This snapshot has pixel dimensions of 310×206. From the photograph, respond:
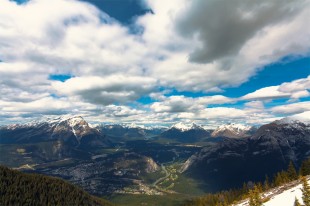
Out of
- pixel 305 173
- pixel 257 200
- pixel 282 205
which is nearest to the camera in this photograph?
pixel 257 200

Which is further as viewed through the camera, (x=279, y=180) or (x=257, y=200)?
(x=279, y=180)

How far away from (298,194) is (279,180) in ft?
271

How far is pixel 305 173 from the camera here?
16412 centimetres

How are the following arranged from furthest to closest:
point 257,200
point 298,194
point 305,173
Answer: point 305,173 < point 298,194 < point 257,200

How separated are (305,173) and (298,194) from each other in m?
77.4

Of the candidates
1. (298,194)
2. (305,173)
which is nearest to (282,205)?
(298,194)

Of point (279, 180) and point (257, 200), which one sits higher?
point (257, 200)

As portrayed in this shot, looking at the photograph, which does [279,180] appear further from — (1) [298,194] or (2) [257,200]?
(2) [257,200]

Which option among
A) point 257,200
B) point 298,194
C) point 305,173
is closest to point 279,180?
point 305,173

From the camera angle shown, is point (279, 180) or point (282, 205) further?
point (279, 180)

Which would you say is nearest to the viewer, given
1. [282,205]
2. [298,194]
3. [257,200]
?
[257,200]

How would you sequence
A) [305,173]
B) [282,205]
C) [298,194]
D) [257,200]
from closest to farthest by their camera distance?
1. [257,200]
2. [282,205]
3. [298,194]
4. [305,173]

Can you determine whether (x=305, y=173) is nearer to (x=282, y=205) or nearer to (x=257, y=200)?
(x=282, y=205)

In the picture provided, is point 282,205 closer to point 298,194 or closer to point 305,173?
point 298,194
